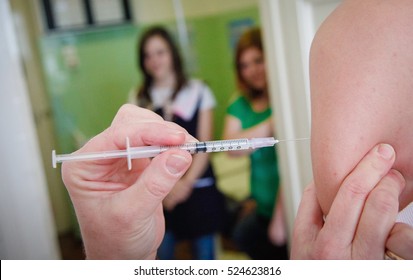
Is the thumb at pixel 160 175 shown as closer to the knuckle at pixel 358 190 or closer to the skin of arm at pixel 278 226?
the knuckle at pixel 358 190

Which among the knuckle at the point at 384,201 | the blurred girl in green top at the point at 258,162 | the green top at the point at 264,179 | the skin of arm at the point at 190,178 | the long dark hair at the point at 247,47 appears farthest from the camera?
the green top at the point at 264,179

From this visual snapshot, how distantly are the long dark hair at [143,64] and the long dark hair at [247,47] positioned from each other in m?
0.22

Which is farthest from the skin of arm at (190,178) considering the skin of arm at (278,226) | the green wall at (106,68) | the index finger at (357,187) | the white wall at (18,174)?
the white wall at (18,174)

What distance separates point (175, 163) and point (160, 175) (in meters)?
0.03

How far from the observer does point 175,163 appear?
0.60 metres

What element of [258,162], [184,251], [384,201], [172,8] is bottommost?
[184,251]

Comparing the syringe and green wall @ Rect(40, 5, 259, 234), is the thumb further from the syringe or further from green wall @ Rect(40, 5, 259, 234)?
green wall @ Rect(40, 5, 259, 234)

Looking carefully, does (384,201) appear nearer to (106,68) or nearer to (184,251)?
(184,251)

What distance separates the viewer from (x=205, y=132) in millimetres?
851

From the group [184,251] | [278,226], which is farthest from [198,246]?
[278,226]

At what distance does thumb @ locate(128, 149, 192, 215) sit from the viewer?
1.95 ft

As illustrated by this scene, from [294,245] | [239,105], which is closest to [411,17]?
[294,245]

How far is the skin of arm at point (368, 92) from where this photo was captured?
0.57 meters

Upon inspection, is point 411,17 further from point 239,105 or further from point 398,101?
point 239,105
